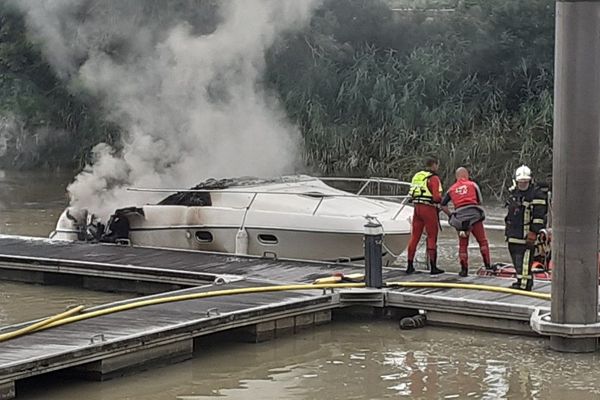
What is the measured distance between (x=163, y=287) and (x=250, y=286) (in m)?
2.13

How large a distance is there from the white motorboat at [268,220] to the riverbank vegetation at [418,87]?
1279 cm

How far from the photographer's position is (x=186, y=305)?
12.5 meters

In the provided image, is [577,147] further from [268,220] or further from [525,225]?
[268,220]

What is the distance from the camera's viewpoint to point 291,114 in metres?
32.7

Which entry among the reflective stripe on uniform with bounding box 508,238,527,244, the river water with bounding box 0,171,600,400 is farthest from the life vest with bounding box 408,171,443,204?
the river water with bounding box 0,171,600,400

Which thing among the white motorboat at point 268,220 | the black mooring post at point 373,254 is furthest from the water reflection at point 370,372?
the white motorboat at point 268,220

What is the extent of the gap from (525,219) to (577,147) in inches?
79.3

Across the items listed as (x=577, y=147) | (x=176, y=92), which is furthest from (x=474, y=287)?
(x=176, y=92)

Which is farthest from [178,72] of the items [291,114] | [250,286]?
[250,286]

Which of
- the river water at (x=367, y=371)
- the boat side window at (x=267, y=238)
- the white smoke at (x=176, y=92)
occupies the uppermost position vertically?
the white smoke at (x=176, y=92)

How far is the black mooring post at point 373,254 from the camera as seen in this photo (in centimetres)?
1305

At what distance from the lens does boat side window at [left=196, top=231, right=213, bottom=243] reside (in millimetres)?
17516

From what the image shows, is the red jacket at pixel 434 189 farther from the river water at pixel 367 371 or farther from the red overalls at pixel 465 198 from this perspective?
the river water at pixel 367 371

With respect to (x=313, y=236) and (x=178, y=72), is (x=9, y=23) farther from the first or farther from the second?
(x=313, y=236)
